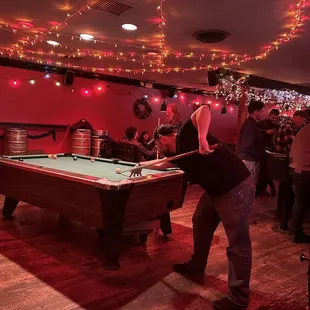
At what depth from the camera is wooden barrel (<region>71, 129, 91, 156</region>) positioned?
24.4ft

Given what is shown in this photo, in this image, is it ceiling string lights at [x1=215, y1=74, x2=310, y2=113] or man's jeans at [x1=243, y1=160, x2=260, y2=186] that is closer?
man's jeans at [x1=243, y1=160, x2=260, y2=186]

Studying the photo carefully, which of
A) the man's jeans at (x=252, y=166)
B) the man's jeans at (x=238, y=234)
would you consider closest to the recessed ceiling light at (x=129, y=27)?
the man's jeans at (x=252, y=166)

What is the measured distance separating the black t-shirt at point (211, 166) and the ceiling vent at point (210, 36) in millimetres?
2343

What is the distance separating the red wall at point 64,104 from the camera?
22.0ft

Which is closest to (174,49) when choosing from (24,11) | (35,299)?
(24,11)

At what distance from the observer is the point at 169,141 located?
7.82 ft

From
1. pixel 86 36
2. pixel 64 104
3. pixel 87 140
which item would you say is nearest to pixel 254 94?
pixel 87 140

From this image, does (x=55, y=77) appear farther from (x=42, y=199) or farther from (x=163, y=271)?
(x=163, y=271)

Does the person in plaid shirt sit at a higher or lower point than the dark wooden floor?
higher

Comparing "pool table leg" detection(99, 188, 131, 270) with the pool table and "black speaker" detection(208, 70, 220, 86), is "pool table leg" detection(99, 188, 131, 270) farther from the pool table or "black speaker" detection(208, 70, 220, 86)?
"black speaker" detection(208, 70, 220, 86)

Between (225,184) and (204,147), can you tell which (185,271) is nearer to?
(225,184)

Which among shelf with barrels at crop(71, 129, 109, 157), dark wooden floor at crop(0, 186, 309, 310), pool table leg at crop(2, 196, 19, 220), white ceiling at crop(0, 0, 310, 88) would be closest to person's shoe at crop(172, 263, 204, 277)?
dark wooden floor at crop(0, 186, 309, 310)

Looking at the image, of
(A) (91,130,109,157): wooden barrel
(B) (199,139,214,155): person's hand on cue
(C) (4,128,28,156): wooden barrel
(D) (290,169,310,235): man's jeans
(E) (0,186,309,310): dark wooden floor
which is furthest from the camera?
(A) (91,130,109,157): wooden barrel

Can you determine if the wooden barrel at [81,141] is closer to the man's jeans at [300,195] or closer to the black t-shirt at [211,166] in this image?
the man's jeans at [300,195]
